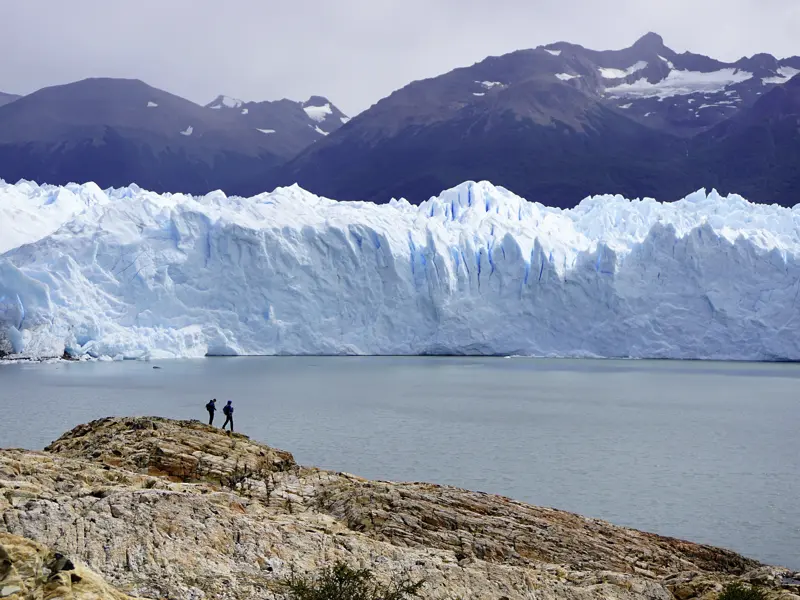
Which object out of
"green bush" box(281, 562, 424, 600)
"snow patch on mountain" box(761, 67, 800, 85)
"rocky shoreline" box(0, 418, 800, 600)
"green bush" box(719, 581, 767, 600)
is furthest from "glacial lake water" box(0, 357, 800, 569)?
"snow patch on mountain" box(761, 67, 800, 85)

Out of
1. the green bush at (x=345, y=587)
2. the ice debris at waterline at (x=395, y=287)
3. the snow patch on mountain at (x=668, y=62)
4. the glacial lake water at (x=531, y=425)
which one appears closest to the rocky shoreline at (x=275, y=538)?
the green bush at (x=345, y=587)

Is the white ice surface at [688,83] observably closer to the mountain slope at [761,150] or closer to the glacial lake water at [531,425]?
the mountain slope at [761,150]

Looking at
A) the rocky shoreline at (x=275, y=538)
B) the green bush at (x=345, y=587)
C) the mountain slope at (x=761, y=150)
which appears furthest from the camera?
the mountain slope at (x=761, y=150)

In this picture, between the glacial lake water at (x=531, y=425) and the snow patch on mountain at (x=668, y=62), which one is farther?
the snow patch on mountain at (x=668, y=62)

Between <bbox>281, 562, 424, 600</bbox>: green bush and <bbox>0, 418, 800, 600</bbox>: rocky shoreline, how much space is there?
0.15 m

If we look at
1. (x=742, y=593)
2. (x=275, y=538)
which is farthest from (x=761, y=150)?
(x=275, y=538)

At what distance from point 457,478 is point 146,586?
26.7 feet

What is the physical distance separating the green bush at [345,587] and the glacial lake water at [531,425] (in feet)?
17.0

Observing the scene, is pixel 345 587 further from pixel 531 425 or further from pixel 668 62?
pixel 668 62

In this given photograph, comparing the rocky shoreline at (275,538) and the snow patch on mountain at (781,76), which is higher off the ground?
the snow patch on mountain at (781,76)

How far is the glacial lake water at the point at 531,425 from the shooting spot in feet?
38.0

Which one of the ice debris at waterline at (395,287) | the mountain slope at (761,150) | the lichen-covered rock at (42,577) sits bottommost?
the lichen-covered rock at (42,577)

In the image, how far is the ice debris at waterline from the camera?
122ft

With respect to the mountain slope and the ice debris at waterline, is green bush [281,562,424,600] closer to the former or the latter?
the ice debris at waterline
